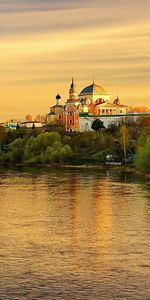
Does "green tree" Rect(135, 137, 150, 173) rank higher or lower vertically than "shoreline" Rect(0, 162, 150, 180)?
higher

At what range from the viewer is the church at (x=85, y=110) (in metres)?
45.2

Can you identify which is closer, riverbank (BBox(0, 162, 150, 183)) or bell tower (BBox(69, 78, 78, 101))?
riverbank (BBox(0, 162, 150, 183))

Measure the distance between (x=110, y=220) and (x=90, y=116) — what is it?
110 ft

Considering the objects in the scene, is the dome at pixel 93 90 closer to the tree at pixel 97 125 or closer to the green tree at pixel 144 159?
the tree at pixel 97 125

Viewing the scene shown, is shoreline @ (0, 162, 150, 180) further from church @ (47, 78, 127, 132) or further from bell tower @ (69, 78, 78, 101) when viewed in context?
bell tower @ (69, 78, 78, 101)

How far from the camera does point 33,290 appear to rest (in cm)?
737

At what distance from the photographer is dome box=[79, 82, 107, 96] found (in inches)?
2085

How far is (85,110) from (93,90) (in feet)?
14.1

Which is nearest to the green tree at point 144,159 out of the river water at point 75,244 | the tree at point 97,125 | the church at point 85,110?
the river water at point 75,244

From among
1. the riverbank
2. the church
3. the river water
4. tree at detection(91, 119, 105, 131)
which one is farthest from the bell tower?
the river water

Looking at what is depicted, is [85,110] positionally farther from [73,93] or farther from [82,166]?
[82,166]

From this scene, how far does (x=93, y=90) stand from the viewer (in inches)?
2085

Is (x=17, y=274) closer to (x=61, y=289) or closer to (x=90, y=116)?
(x=61, y=289)

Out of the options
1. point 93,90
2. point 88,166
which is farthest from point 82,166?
point 93,90
